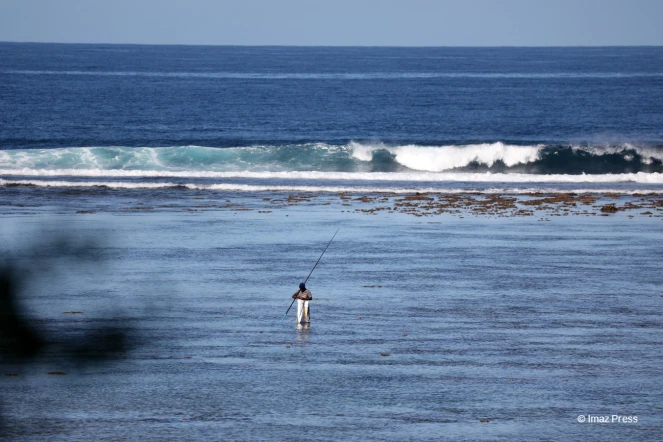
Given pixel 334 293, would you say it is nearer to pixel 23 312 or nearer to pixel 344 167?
pixel 23 312

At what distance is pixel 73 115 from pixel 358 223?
52.4 meters

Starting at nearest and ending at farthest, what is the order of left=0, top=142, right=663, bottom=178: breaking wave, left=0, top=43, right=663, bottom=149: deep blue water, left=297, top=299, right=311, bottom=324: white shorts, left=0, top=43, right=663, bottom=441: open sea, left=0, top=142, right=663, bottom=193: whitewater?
left=0, top=43, right=663, bottom=441: open sea, left=297, top=299, right=311, bottom=324: white shorts, left=0, top=142, right=663, bottom=193: whitewater, left=0, top=142, right=663, bottom=178: breaking wave, left=0, top=43, right=663, bottom=149: deep blue water

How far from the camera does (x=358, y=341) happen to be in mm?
14758

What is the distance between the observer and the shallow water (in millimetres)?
11141

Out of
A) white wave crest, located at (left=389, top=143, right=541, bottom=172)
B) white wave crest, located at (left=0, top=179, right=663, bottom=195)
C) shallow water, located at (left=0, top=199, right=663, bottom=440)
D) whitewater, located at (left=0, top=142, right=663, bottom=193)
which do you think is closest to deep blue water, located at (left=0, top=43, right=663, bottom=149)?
white wave crest, located at (left=389, top=143, right=541, bottom=172)

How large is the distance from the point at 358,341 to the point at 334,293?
3794 mm

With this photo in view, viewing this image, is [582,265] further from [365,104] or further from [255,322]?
[365,104]

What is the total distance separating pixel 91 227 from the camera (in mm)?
25578

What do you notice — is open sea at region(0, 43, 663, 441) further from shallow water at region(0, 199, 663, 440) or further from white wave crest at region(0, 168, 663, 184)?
white wave crest at region(0, 168, 663, 184)

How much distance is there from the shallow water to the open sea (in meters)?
0.05

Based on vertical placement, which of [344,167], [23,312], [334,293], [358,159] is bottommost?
[344,167]

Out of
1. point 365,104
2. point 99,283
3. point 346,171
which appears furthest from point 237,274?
point 365,104

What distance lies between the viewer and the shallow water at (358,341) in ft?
36.6

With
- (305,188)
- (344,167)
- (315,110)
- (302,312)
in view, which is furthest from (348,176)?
(315,110)
